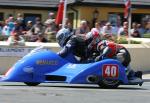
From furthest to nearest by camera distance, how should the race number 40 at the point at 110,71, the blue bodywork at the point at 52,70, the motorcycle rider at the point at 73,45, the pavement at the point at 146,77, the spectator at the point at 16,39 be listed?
1. the spectator at the point at 16,39
2. the pavement at the point at 146,77
3. the motorcycle rider at the point at 73,45
4. the race number 40 at the point at 110,71
5. the blue bodywork at the point at 52,70

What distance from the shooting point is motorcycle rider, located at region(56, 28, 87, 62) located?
1583 centimetres

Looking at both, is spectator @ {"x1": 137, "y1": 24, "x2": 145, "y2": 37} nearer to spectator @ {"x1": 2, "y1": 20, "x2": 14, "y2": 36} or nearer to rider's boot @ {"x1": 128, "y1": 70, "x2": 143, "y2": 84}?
spectator @ {"x1": 2, "y1": 20, "x2": 14, "y2": 36}

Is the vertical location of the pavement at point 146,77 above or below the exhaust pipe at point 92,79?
below

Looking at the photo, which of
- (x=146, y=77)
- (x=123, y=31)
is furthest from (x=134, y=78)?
(x=123, y=31)

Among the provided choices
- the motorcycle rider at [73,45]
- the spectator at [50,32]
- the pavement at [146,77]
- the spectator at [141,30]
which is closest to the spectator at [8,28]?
the spectator at [50,32]

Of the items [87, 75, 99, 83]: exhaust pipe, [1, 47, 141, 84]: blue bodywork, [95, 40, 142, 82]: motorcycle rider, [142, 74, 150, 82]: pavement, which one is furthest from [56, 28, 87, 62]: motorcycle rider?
[142, 74, 150, 82]: pavement

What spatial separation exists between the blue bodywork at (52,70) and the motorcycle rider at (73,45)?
23 cm

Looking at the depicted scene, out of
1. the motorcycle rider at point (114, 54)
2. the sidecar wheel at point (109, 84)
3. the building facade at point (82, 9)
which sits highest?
the building facade at point (82, 9)

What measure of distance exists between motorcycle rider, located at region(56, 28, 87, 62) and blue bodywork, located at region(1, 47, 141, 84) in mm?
226

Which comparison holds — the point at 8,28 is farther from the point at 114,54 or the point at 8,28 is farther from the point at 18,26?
the point at 114,54

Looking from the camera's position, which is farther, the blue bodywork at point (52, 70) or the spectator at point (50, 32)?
the spectator at point (50, 32)

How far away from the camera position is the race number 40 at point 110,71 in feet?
51.5

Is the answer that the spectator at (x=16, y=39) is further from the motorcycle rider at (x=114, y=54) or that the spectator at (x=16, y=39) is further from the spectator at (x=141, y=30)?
the spectator at (x=141, y=30)

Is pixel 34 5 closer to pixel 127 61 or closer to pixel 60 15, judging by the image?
pixel 60 15
